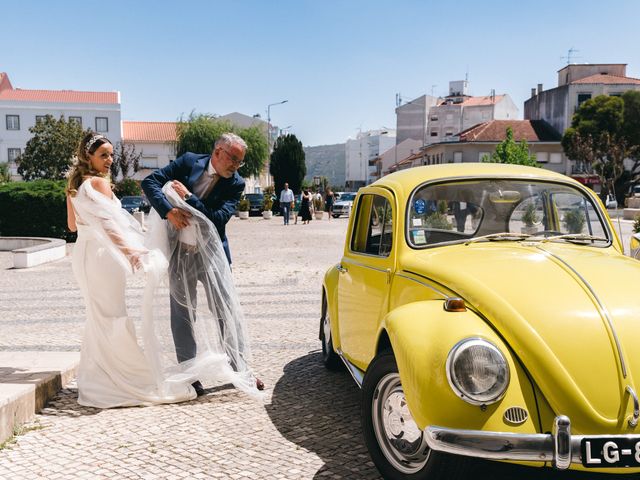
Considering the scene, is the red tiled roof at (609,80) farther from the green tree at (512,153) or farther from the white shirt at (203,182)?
the white shirt at (203,182)

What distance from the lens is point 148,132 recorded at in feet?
300

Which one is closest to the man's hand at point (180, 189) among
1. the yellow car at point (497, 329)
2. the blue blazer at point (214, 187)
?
the blue blazer at point (214, 187)

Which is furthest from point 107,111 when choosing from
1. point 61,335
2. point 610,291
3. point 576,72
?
point 610,291

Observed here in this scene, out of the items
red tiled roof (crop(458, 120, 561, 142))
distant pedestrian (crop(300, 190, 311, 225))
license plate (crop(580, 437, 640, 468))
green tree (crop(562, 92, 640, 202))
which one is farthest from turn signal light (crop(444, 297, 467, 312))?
red tiled roof (crop(458, 120, 561, 142))

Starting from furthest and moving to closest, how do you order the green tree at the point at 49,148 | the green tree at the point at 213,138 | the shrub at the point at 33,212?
the green tree at the point at 213,138
the green tree at the point at 49,148
the shrub at the point at 33,212

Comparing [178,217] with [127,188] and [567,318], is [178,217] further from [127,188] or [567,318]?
[127,188]

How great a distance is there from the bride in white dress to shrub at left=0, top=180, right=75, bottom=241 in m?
16.1

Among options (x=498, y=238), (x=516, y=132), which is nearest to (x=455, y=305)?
Answer: (x=498, y=238)

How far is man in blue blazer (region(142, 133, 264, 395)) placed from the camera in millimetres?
5512

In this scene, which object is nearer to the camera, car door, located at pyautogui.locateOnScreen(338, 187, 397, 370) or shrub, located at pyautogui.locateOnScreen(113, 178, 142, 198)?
car door, located at pyautogui.locateOnScreen(338, 187, 397, 370)

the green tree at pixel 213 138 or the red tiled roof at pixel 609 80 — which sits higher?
the red tiled roof at pixel 609 80

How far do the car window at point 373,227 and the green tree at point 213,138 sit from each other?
2290 inches

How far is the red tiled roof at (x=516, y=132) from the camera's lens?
7319 cm

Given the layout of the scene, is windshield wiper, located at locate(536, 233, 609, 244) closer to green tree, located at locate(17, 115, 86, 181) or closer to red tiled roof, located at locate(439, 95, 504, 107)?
green tree, located at locate(17, 115, 86, 181)
